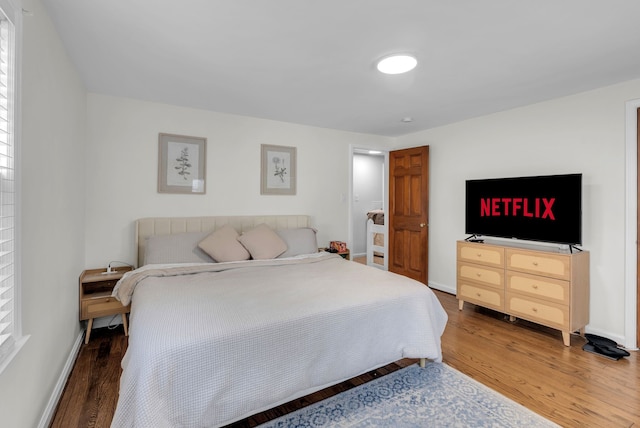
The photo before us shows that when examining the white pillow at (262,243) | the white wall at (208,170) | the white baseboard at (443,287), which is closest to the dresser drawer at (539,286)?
the white baseboard at (443,287)

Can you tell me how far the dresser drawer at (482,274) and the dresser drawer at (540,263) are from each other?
16cm

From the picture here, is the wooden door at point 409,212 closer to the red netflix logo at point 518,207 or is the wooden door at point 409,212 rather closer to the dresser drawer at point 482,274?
the dresser drawer at point 482,274

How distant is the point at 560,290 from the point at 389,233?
8.27 feet

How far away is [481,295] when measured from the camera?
11.5ft

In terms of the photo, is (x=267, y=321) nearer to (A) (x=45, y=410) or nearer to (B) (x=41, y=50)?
(A) (x=45, y=410)

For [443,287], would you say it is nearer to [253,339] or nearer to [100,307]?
[253,339]

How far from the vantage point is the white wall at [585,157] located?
→ 2.84m

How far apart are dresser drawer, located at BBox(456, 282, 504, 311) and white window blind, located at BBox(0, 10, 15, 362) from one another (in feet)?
12.4

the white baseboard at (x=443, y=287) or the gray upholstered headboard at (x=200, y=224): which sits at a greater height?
the gray upholstered headboard at (x=200, y=224)

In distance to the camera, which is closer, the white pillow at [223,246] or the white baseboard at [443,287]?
the white pillow at [223,246]

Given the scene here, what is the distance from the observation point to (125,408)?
143cm

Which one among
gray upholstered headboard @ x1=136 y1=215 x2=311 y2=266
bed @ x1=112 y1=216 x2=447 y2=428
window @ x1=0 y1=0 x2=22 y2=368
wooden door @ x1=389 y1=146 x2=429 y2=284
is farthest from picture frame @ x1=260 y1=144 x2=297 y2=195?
window @ x1=0 y1=0 x2=22 y2=368

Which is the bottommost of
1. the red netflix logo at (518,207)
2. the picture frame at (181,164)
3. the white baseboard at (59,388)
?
the white baseboard at (59,388)

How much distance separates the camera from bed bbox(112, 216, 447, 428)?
1462mm
